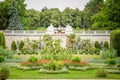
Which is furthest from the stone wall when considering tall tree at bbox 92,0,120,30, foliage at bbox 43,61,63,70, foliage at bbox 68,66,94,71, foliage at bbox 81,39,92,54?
foliage at bbox 43,61,63,70

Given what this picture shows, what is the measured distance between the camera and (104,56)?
42.3 meters

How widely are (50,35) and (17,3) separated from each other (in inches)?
456

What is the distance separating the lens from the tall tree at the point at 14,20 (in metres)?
60.1

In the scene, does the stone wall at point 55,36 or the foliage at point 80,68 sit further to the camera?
the stone wall at point 55,36

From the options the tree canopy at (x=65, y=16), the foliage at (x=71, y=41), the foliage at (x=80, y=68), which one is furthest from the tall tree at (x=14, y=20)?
the foliage at (x=80, y=68)

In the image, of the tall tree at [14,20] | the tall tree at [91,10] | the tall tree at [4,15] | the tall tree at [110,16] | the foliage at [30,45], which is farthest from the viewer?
the tall tree at [91,10]

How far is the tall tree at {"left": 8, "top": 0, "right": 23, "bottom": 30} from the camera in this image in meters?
60.1

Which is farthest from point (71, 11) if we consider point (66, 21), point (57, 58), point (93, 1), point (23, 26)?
point (57, 58)

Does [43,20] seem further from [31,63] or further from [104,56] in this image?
[31,63]

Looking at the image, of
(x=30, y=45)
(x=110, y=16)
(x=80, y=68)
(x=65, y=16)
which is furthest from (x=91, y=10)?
(x=80, y=68)

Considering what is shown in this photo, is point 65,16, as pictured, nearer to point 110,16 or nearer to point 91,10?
point 91,10

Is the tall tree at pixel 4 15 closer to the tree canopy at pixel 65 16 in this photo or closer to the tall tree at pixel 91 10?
the tree canopy at pixel 65 16

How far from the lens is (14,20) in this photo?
6016 cm

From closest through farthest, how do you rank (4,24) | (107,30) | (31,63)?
(31,63)
(107,30)
(4,24)
